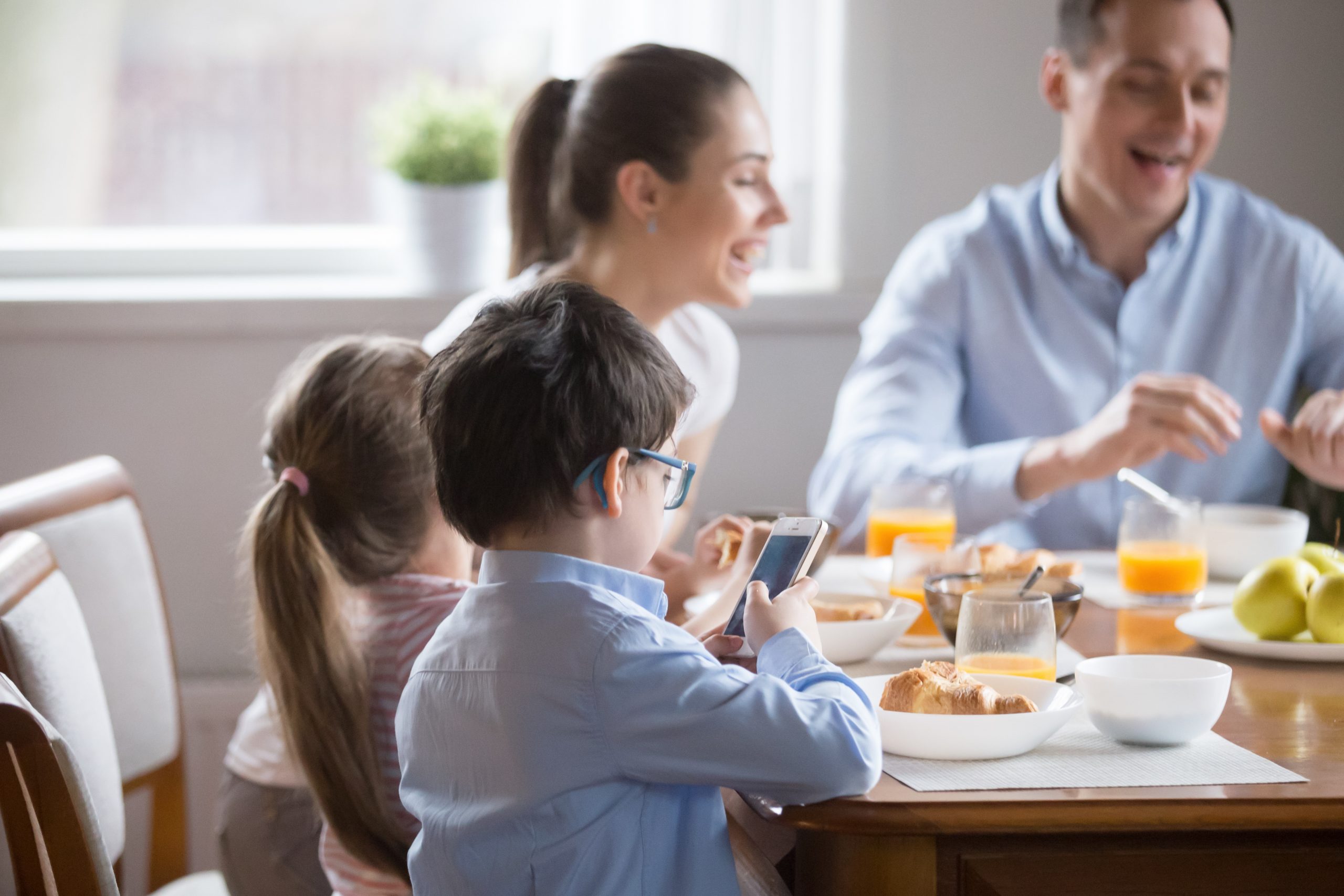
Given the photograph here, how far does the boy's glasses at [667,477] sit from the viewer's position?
1.04 metres

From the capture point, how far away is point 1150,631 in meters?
1.50

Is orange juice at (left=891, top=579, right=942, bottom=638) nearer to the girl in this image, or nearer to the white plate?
the white plate

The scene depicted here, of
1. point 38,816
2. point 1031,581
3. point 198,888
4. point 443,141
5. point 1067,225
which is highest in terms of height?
point 443,141

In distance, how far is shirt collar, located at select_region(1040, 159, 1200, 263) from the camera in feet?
7.59

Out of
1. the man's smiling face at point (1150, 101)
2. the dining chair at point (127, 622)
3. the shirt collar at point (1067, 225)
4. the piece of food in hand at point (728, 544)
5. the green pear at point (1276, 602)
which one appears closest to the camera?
the green pear at point (1276, 602)

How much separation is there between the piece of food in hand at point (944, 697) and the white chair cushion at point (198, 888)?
0.93 m

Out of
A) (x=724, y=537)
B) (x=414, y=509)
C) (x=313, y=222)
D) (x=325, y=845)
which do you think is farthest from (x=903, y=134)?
(x=325, y=845)

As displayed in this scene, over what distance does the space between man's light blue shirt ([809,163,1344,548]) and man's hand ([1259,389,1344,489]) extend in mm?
400

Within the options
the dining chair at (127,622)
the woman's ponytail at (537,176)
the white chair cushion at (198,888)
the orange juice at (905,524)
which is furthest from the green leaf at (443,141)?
the white chair cushion at (198,888)

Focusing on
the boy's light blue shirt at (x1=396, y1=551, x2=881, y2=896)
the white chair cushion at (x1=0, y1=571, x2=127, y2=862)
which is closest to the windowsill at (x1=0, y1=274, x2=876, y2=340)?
the white chair cushion at (x1=0, y1=571, x2=127, y2=862)

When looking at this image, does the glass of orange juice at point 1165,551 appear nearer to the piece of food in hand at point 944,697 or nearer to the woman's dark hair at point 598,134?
the piece of food in hand at point 944,697

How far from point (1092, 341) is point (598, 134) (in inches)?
37.1

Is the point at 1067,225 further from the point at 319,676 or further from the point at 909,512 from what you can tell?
the point at 319,676

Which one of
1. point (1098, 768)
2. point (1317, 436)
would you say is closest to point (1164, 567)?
point (1317, 436)
